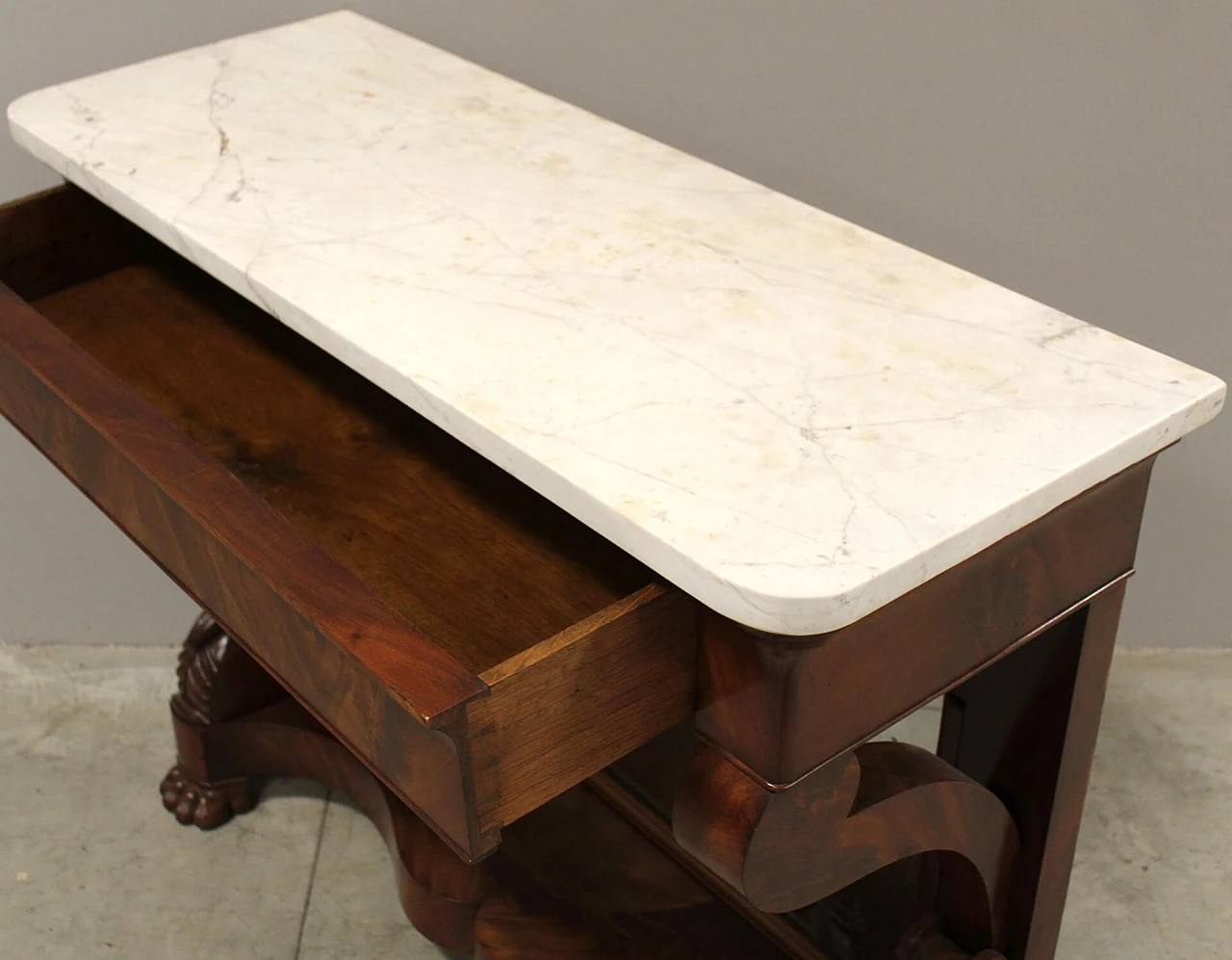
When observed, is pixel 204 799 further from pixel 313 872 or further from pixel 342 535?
pixel 342 535

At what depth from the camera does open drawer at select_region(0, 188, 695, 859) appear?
2.88ft

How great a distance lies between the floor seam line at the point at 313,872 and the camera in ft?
5.55

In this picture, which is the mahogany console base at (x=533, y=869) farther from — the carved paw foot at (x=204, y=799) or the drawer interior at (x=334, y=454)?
the drawer interior at (x=334, y=454)

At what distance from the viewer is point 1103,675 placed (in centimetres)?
120

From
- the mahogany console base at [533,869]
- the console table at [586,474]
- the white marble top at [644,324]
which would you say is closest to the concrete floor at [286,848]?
the mahogany console base at [533,869]

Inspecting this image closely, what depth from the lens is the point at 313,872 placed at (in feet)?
5.86

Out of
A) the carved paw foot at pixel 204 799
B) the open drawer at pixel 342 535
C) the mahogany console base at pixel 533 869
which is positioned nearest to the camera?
the open drawer at pixel 342 535

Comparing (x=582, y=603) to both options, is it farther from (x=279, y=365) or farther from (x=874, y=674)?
(x=279, y=365)

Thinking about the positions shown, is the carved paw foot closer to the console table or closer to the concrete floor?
the concrete floor

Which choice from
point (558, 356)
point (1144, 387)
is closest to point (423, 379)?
point (558, 356)

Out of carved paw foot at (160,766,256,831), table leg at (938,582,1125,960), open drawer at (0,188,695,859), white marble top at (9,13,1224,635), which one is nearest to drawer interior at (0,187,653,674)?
open drawer at (0,188,695,859)

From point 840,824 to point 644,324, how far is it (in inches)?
14.7

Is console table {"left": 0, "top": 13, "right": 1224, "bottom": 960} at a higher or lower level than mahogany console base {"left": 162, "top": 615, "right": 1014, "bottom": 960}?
higher

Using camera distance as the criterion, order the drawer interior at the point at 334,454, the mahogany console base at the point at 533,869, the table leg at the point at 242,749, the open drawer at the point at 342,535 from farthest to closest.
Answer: the table leg at the point at 242,749
the mahogany console base at the point at 533,869
the drawer interior at the point at 334,454
the open drawer at the point at 342,535
